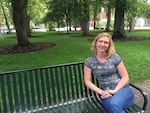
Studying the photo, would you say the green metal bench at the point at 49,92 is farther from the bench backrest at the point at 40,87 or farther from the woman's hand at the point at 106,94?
the woman's hand at the point at 106,94

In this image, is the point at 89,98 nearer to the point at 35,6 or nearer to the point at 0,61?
the point at 0,61

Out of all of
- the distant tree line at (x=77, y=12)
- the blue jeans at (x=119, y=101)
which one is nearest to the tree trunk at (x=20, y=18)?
A: the distant tree line at (x=77, y=12)


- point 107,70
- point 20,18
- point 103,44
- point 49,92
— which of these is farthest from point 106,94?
point 20,18

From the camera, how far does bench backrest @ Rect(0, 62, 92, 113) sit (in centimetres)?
420

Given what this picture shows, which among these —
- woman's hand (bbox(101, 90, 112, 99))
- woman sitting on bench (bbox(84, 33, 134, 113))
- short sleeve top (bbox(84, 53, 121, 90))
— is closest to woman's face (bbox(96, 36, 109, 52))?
woman sitting on bench (bbox(84, 33, 134, 113))

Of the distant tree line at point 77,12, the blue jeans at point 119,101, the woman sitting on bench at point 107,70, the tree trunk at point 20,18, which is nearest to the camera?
the blue jeans at point 119,101

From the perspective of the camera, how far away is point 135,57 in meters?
10.5

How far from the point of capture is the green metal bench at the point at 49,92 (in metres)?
4.20

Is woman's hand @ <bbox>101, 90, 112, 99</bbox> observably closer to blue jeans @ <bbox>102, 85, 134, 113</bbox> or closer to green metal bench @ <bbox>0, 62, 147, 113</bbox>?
blue jeans @ <bbox>102, 85, 134, 113</bbox>

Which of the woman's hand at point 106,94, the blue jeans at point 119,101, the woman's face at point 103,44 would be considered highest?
the woman's face at point 103,44

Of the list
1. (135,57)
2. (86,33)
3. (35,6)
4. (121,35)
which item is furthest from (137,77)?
(35,6)

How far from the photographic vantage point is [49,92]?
4484mm

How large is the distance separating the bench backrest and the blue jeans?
77 cm

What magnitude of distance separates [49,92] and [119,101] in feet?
3.69
